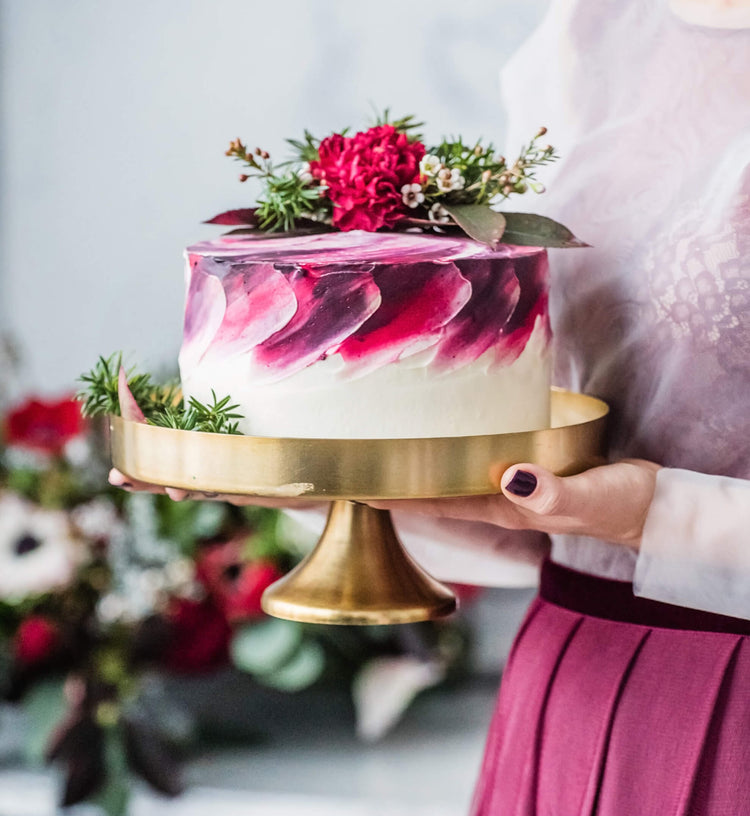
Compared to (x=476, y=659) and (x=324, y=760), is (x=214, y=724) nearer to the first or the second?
(x=324, y=760)

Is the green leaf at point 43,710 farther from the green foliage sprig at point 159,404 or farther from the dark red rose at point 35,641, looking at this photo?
the green foliage sprig at point 159,404

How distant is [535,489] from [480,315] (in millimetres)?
128

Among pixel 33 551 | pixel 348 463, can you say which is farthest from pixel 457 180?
pixel 33 551

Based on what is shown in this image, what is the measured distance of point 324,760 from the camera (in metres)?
1.70

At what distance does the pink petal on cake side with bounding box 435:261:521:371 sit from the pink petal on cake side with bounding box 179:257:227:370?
0.16m

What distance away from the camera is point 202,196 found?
6.16 ft

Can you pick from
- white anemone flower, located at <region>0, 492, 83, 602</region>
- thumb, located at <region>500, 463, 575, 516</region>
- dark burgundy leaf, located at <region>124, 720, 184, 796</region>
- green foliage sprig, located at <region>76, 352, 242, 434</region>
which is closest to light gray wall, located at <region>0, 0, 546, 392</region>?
white anemone flower, located at <region>0, 492, 83, 602</region>

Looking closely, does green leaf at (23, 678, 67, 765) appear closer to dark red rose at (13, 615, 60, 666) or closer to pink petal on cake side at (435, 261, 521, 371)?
dark red rose at (13, 615, 60, 666)

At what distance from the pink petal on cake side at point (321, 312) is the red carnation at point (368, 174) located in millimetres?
108

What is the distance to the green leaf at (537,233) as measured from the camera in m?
0.78

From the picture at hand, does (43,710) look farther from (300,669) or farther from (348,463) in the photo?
(348,463)

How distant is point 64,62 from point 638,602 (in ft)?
5.05

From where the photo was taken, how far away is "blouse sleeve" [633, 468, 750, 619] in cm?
73

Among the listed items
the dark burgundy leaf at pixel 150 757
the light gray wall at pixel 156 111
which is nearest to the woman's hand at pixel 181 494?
the dark burgundy leaf at pixel 150 757
